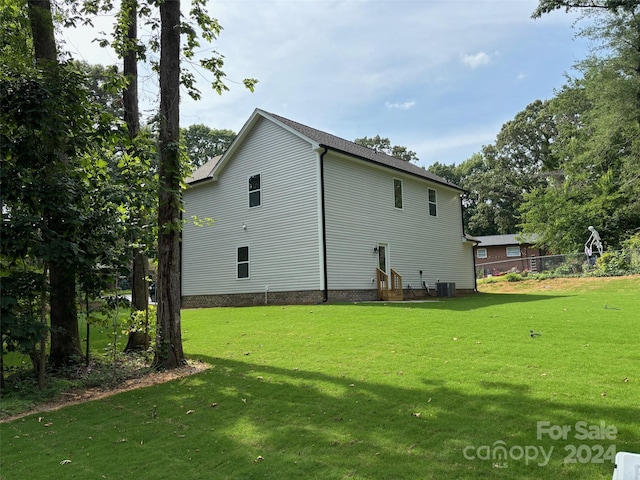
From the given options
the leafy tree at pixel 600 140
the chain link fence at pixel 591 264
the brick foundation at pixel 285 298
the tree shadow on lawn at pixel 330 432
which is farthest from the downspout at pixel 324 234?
the chain link fence at pixel 591 264

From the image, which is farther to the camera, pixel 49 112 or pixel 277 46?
pixel 277 46

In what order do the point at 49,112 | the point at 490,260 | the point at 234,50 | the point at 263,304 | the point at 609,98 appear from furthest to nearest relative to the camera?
the point at 490,260 < the point at 609,98 < the point at 263,304 < the point at 234,50 < the point at 49,112

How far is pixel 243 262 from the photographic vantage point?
17.5 m

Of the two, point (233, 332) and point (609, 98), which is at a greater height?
point (609, 98)

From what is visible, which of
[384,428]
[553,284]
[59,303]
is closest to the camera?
[384,428]

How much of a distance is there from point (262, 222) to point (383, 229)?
4773 millimetres

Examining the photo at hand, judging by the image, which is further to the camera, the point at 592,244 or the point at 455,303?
the point at 592,244

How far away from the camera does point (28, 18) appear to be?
24.7ft

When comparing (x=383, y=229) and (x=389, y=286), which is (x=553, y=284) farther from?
(x=383, y=229)

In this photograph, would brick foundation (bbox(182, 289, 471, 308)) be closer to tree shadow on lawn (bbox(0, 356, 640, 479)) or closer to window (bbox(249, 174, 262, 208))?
window (bbox(249, 174, 262, 208))

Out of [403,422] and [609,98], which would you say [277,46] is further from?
[609,98]

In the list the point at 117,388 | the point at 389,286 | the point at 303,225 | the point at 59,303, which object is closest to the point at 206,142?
the point at 303,225

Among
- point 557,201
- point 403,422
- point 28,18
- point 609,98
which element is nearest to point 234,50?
point 28,18

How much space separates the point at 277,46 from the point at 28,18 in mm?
4847
